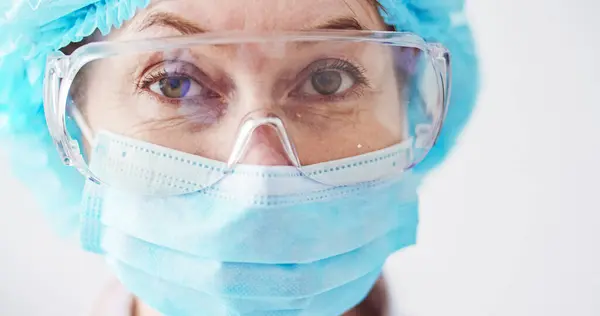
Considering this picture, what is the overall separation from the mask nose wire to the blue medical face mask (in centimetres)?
1

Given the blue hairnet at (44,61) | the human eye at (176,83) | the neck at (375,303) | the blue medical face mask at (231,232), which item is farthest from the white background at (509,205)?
the human eye at (176,83)

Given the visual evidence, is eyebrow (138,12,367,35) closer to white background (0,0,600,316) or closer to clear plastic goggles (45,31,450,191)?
clear plastic goggles (45,31,450,191)

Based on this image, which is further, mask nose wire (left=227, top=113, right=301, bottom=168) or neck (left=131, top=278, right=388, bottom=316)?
neck (left=131, top=278, right=388, bottom=316)

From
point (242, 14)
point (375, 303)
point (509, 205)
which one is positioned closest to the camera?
point (242, 14)

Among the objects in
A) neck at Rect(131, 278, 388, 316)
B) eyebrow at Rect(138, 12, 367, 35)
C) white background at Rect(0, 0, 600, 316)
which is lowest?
neck at Rect(131, 278, 388, 316)

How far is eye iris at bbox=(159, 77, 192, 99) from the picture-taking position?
76cm

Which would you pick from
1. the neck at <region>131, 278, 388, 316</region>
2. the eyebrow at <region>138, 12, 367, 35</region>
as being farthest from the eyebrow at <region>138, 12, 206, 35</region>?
the neck at <region>131, 278, 388, 316</region>

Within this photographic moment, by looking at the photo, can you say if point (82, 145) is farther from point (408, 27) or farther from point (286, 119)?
point (408, 27)

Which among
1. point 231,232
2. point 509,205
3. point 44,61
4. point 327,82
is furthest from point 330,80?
point 509,205

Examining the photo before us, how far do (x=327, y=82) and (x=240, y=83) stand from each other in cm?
13

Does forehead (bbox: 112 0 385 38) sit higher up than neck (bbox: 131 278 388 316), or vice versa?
forehead (bbox: 112 0 385 38)

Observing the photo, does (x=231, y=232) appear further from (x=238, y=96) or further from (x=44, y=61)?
(x=44, y=61)

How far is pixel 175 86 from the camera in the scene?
763mm

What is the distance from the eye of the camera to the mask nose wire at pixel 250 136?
723 mm
